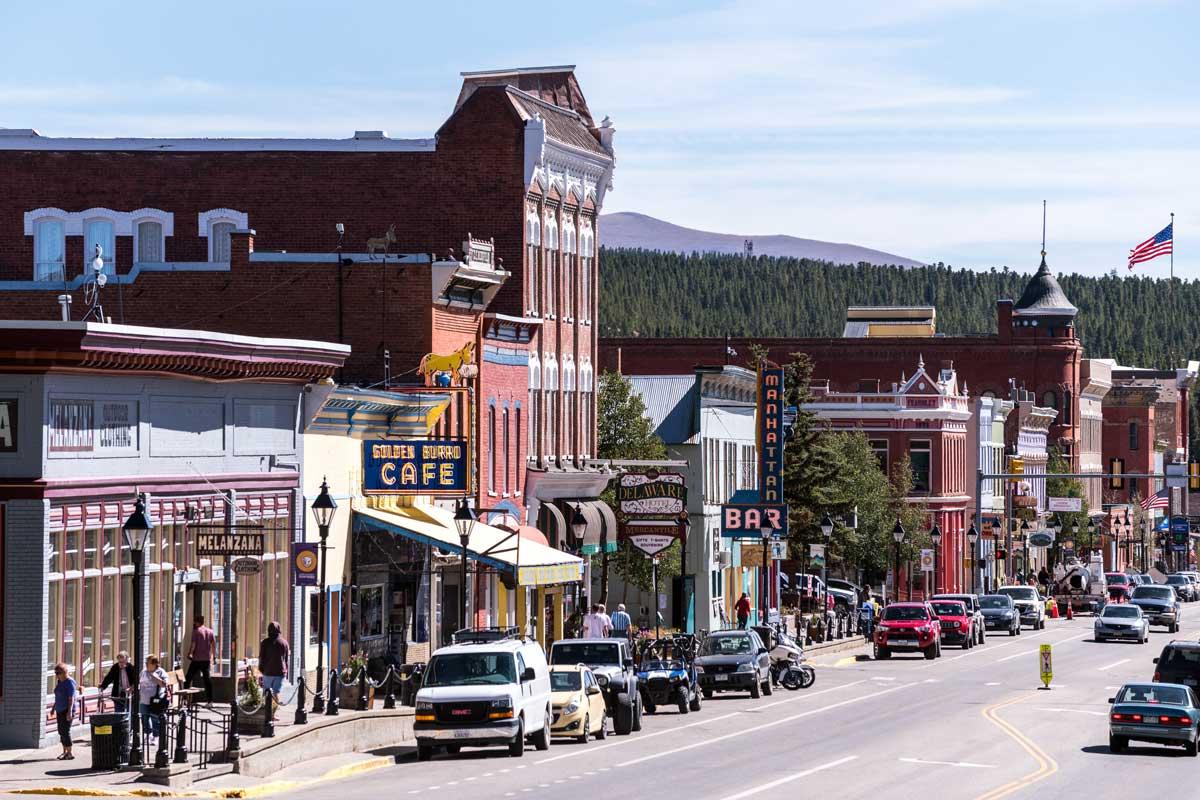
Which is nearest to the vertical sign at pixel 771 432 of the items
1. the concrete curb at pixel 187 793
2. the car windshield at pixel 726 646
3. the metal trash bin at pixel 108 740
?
the car windshield at pixel 726 646

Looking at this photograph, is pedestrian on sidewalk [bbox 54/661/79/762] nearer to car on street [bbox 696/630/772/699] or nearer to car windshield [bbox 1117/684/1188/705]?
Result: car windshield [bbox 1117/684/1188/705]

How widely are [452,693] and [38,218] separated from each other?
92.3 ft

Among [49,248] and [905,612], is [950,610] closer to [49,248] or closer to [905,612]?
[905,612]

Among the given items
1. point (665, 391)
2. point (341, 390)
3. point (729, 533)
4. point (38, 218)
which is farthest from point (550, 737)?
point (665, 391)

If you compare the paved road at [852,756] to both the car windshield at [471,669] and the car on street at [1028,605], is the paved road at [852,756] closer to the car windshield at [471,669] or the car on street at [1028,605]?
the car windshield at [471,669]

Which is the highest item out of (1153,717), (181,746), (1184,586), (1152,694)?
(181,746)

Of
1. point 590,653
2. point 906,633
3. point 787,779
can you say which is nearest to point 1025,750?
point 787,779

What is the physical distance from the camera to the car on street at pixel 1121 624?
7925 cm

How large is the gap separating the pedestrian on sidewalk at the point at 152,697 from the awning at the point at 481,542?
14.2m

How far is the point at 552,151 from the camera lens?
61531 millimetres

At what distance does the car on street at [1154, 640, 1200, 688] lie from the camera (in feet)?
155

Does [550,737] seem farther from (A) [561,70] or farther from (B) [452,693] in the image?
(A) [561,70]

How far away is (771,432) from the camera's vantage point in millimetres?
80188

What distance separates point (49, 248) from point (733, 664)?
71.6 ft
